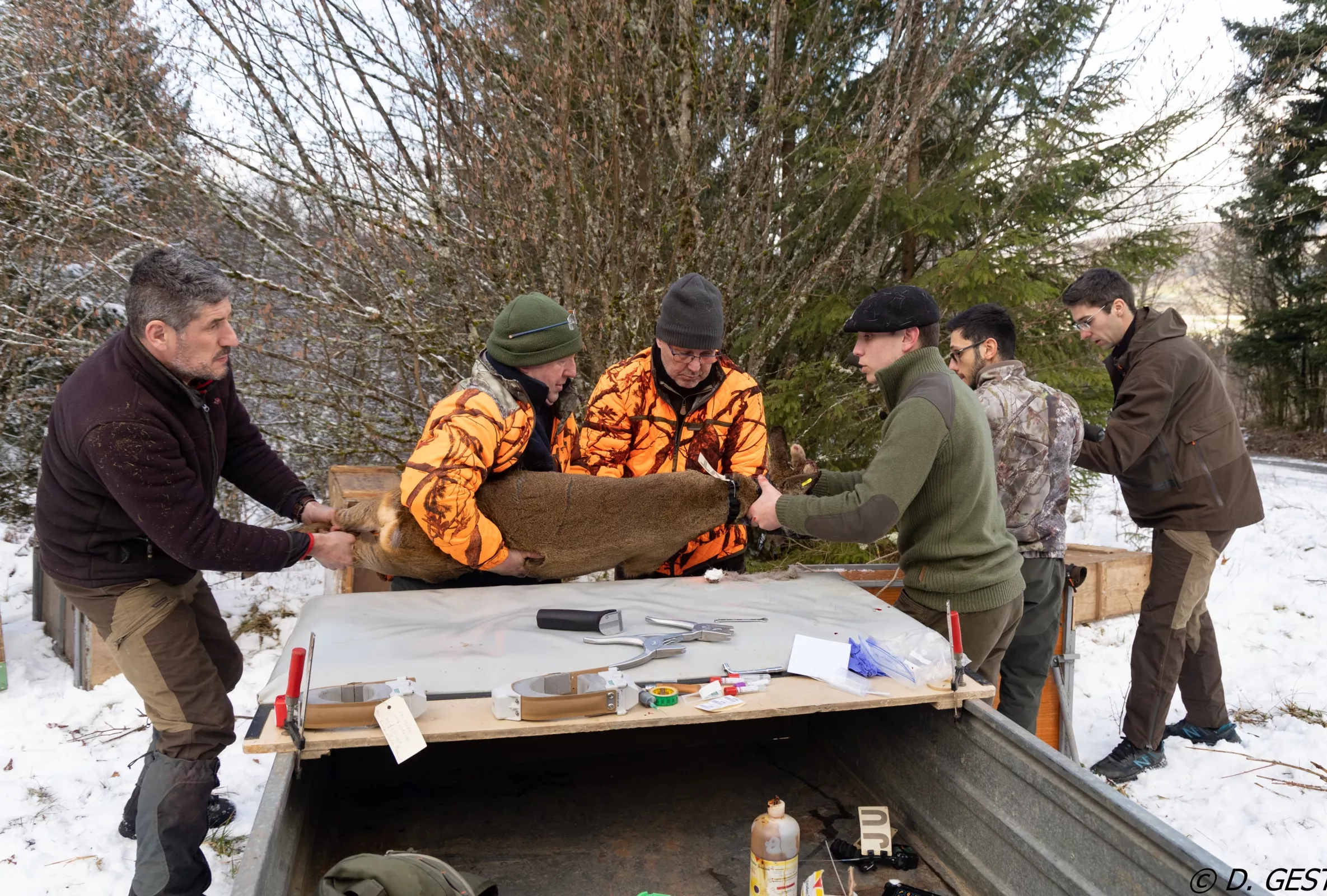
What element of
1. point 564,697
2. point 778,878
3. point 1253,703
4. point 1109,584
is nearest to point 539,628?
point 564,697

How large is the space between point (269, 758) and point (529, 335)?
2.50m

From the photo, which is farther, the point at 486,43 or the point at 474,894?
the point at 486,43

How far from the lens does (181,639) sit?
104 inches

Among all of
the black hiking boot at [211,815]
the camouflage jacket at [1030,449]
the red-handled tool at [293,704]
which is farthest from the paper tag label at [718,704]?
the black hiking boot at [211,815]

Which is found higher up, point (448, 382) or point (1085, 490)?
point (448, 382)

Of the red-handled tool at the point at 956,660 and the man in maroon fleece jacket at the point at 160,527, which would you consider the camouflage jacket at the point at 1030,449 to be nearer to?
the red-handled tool at the point at 956,660

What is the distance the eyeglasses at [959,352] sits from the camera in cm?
347

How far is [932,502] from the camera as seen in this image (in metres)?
2.72

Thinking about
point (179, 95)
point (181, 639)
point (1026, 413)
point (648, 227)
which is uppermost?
point (179, 95)

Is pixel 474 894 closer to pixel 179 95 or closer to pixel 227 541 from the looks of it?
pixel 227 541

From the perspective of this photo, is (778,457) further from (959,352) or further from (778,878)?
(778,878)

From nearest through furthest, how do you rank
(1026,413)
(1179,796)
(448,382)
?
(1026,413) < (1179,796) < (448,382)

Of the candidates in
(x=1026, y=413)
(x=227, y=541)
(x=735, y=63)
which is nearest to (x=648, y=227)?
(x=735, y=63)

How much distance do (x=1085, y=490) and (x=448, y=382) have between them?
255 inches
